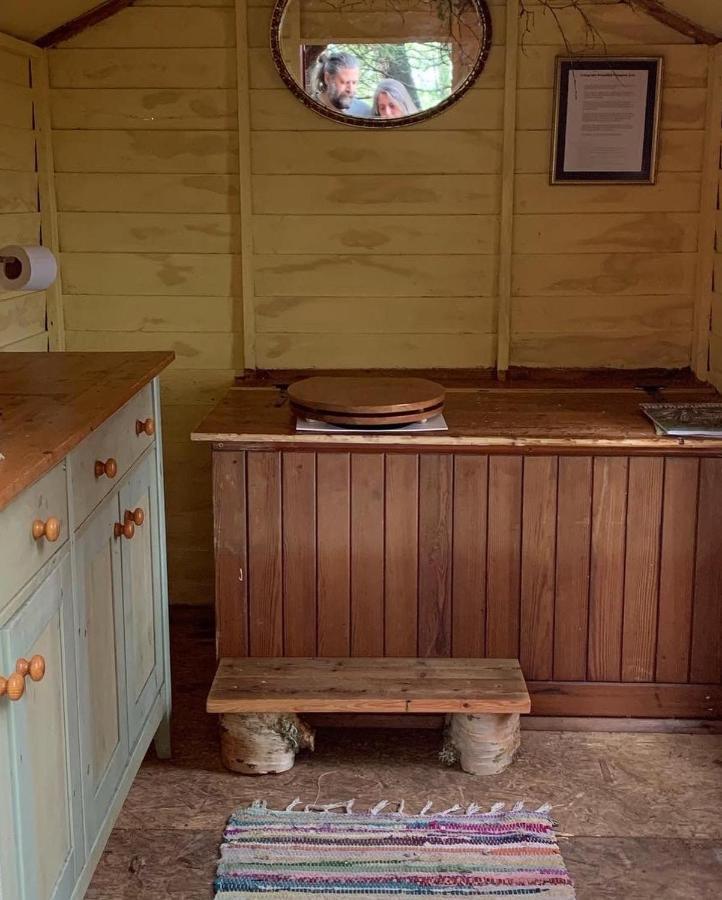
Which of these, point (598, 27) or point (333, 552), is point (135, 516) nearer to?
point (333, 552)

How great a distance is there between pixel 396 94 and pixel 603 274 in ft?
2.78

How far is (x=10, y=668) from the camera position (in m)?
1.63

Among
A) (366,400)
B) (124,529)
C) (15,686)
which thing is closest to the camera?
(15,686)

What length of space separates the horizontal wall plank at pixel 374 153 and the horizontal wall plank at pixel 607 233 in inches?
9.0

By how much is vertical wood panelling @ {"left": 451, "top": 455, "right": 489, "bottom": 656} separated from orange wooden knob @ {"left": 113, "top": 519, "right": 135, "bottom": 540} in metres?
0.89

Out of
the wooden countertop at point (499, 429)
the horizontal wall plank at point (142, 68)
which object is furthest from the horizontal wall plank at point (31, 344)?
the horizontal wall plank at point (142, 68)

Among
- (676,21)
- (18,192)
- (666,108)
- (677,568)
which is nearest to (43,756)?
(677,568)

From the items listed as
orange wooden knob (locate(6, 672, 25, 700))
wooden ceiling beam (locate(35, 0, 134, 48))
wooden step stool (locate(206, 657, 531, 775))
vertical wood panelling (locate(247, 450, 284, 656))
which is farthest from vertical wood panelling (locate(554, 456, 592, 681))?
wooden ceiling beam (locate(35, 0, 134, 48))

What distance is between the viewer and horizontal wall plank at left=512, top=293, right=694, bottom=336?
3.61 m

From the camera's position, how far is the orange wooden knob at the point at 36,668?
5.51 ft

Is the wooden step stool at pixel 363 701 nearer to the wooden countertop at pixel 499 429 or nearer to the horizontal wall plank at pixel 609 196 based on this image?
the wooden countertop at pixel 499 429

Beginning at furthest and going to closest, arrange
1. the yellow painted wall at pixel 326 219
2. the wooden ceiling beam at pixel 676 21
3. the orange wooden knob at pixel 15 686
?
the yellow painted wall at pixel 326 219, the wooden ceiling beam at pixel 676 21, the orange wooden knob at pixel 15 686

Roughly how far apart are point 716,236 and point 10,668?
8.67 feet

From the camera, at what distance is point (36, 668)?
169 centimetres
